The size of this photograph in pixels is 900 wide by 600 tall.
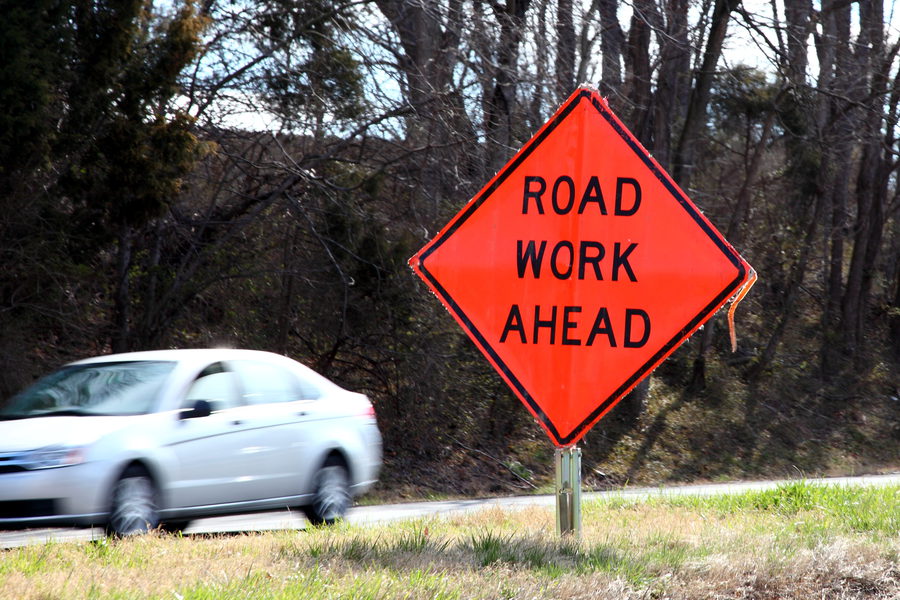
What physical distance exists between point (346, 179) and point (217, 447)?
800cm

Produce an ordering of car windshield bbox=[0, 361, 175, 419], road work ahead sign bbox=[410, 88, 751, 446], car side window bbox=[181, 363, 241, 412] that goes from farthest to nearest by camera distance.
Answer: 1. car side window bbox=[181, 363, 241, 412]
2. car windshield bbox=[0, 361, 175, 419]
3. road work ahead sign bbox=[410, 88, 751, 446]

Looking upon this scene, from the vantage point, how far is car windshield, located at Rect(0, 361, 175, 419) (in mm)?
8359

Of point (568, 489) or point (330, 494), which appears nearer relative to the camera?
point (568, 489)

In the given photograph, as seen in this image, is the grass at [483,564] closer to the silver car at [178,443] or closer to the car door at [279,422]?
the silver car at [178,443]

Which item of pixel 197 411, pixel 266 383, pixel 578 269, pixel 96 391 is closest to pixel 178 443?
pixel 197 411

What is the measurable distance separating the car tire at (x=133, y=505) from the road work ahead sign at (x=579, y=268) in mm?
3213

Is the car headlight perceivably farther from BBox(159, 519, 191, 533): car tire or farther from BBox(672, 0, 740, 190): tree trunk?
BBox(672, 0, 740, 190): tree trunk

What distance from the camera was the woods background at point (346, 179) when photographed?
1304cm

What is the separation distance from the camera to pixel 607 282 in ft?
20.2

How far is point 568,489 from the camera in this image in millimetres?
6422

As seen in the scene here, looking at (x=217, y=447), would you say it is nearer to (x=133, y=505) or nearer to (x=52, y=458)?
(x=133, y=505)

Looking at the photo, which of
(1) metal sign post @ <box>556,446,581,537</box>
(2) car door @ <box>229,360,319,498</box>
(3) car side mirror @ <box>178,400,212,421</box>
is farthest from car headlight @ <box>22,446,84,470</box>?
(1) metal sign post @ <box>556,446,581,537</box>

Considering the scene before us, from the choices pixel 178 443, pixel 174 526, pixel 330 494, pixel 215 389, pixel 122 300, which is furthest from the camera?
pixel 122 300

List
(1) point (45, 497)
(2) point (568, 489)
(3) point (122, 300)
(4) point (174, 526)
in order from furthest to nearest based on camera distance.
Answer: (3) point (122, 300)
(4) point (174, 526)
(1) point (45, 497)
(2) point (568, 489)
